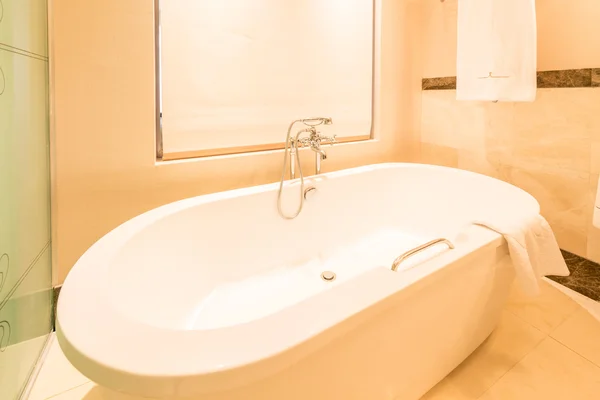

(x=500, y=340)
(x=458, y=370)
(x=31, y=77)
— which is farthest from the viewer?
(x=500, y=340)

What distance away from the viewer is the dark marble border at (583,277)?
1710 millimetres

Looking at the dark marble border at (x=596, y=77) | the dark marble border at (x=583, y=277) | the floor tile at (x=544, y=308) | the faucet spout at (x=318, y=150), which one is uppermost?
the dark marble border at (x=596, y=77)

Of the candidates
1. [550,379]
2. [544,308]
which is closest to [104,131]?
[550,379]

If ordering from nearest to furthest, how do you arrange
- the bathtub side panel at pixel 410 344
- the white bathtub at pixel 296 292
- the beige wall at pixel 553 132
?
the white bathtub at pixel 296 292
the bathtub side panel at pixel 410 344
the beige wall at pixel 553 132

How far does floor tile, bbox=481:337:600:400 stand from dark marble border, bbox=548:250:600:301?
1.73 feet

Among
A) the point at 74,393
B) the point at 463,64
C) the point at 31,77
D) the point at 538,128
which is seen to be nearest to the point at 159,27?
the point at 31,77

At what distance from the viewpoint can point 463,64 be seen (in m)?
1.95

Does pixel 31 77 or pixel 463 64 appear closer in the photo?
pixel 31 77

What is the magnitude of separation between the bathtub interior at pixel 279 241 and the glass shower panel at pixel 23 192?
0.37m

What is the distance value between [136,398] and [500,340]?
4.79 ft

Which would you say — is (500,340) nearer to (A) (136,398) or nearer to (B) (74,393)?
(A) (136,398)

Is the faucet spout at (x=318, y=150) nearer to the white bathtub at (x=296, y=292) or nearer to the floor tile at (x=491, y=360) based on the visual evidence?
the white bathtub at (x=296, y=292)

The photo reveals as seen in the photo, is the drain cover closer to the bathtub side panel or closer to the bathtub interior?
the bathtub interior

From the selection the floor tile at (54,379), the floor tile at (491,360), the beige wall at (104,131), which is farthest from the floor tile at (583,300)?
the floor tile at (54,379)
